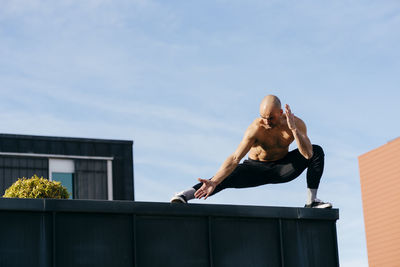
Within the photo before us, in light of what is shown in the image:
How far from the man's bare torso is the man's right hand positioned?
1.25 metres

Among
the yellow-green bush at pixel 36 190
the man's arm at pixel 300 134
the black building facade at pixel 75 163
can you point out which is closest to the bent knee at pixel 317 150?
the man's arm at pixel 300 134

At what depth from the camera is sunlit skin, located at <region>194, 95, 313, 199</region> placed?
14.4m

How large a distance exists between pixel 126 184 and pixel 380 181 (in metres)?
68.1

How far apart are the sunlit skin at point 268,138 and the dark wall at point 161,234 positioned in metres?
0.69

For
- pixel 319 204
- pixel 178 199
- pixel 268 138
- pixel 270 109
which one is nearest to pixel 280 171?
pixel 268 138

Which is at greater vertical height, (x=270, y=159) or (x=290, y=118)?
(x=290, y=118)

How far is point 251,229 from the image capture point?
14.8 m

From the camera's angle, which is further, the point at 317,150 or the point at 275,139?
the point at 317,150

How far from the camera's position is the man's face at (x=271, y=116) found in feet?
47.2

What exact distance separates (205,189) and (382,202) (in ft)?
297

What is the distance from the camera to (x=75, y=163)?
127 ft

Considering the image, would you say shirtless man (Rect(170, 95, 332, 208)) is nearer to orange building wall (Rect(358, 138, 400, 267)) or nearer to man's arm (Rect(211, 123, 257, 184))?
man's arm (Rect(211, 123, 257, 184))

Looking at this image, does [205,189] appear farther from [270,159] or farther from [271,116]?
[271,116]

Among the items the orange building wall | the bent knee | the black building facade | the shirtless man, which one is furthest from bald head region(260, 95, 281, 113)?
the orange building wall
